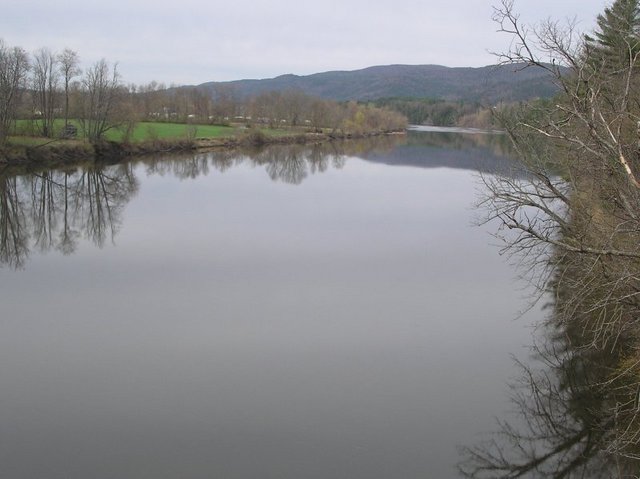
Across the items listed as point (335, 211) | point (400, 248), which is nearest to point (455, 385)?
point (400, 248)

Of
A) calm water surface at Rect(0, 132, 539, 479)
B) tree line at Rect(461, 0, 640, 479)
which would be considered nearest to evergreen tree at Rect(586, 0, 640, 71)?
tree line at Rect(461, 0, 640, 479)

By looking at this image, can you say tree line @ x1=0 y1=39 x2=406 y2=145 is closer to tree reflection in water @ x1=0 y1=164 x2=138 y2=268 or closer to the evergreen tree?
tree reflection in water @ x1=0 y1=164 x2=138 y2=268

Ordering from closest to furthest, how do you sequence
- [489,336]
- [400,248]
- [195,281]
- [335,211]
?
1. [489,336]
2. [195,281]
3. [400,248]
4. [335,211]

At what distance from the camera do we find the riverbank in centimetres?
3284

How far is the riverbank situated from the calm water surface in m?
14.2

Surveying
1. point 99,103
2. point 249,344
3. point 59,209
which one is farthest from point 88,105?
point 249,344

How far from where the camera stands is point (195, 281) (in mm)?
12914

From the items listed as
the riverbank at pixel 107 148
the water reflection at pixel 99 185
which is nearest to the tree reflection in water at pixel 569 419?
the water reflection at pixel 99 185

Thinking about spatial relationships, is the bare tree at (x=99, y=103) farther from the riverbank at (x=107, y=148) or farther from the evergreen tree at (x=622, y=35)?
the evergreen tree at (x=622, y=35)

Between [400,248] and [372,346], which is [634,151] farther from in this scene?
[400,248]

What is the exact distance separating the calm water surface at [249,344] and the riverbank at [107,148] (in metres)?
14.2

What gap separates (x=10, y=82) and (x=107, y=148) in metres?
6.97

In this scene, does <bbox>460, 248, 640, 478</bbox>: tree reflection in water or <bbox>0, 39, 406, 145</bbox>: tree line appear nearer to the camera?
<bbox>460, 248, 640, 478</bbox>: tree reflection in water

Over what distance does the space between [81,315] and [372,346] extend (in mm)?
5131
